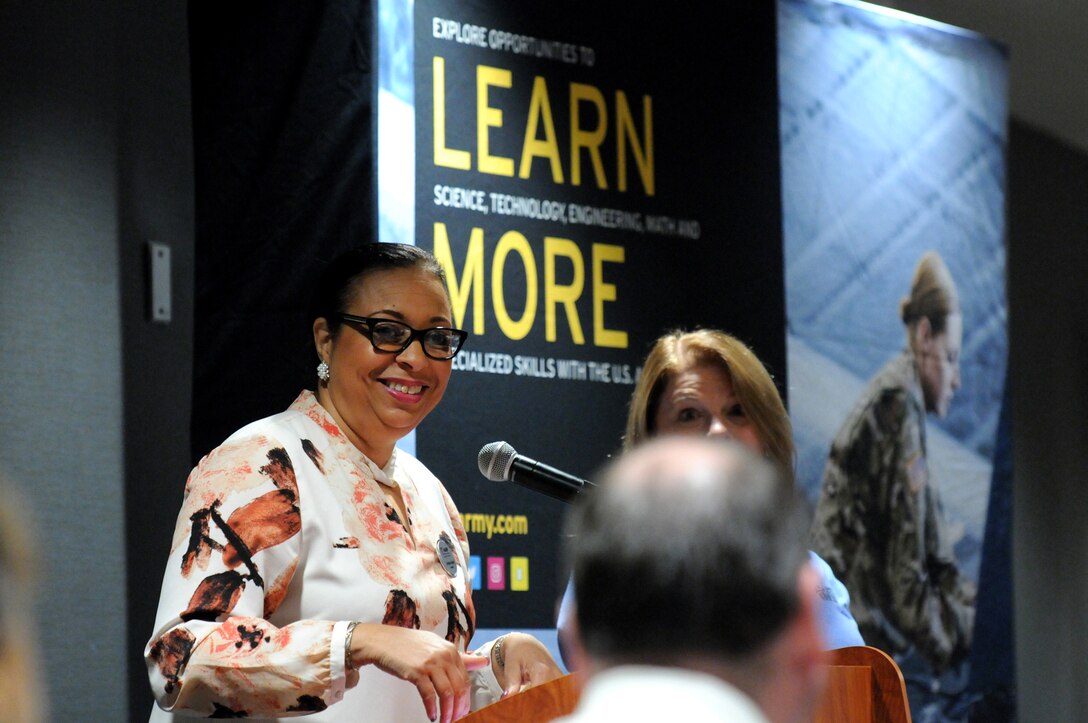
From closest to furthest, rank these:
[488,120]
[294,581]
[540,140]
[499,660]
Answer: [294,581] → [499,660] → [488,120] → [540,140]

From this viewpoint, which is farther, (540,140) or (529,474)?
(540,140)

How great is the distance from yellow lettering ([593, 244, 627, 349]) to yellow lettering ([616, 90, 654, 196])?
0.20 m

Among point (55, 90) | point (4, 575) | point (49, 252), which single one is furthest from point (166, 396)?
point (4, 575)

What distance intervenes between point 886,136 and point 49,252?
263 cm

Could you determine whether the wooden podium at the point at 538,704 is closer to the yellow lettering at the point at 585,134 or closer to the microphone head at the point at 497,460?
the microphone head at the point at 497,460

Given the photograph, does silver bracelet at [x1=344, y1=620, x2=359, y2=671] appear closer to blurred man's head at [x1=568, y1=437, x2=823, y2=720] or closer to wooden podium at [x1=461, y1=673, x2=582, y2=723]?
wooden podium at [x1=461, y1=673, x2=582, y2=723]

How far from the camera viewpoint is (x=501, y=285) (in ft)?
11.6

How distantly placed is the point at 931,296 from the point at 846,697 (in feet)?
10.3

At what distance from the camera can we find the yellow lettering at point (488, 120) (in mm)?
3564

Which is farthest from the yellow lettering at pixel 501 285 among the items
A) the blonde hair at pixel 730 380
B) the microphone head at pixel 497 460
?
the microphone head at pixel 497 460

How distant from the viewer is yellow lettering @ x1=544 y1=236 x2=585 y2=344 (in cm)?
362

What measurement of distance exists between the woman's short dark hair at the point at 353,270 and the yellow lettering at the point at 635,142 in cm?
147

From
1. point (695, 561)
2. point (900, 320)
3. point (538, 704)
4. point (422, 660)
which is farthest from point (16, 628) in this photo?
point (900, 320)

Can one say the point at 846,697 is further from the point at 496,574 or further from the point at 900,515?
the point at 900,515
